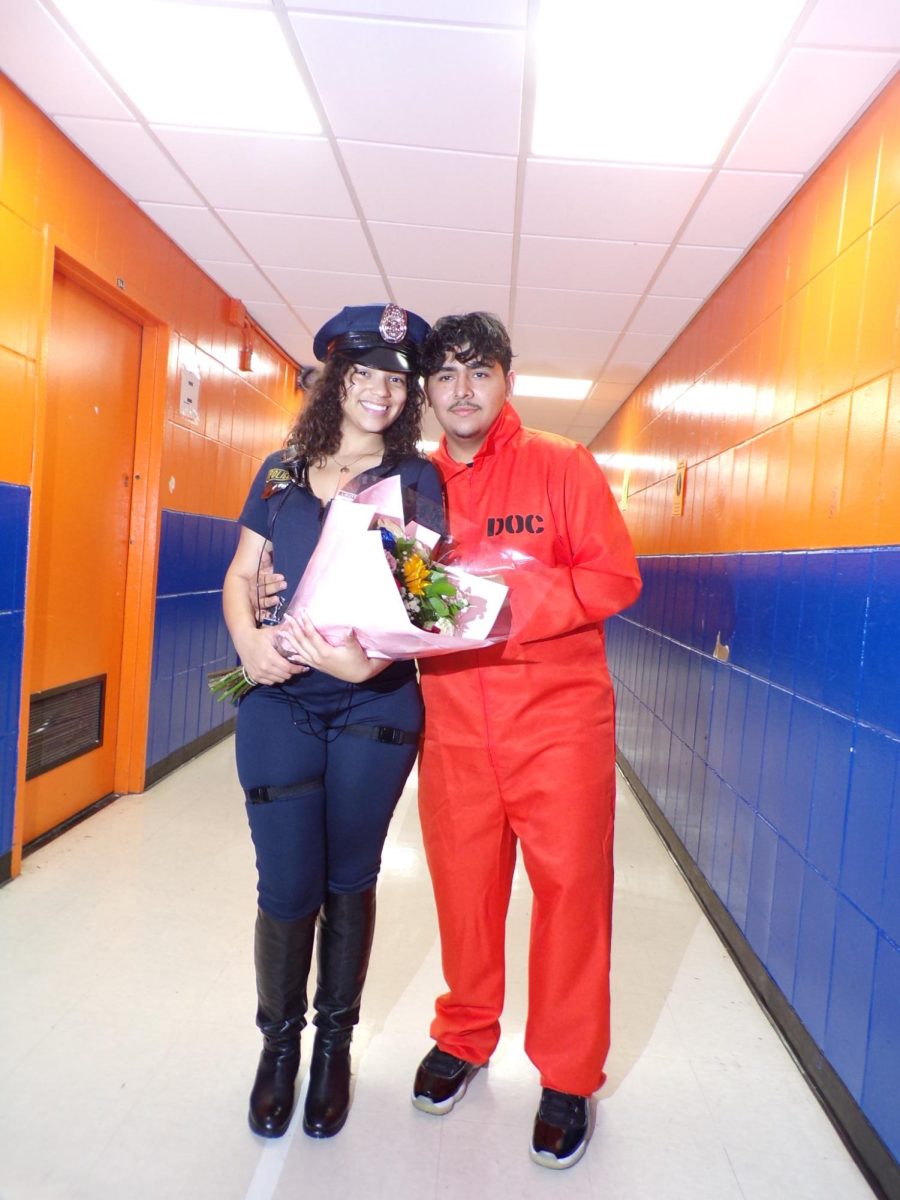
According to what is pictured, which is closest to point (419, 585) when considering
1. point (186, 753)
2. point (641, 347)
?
point (186, 753)

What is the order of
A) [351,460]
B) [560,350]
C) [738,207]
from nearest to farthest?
1. [351,460]
2. [738,207]
3. [560,350]

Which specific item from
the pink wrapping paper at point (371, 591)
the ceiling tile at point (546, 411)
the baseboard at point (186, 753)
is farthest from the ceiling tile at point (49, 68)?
the ceiling tile at point (546, 411)

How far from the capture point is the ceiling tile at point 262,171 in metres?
2.66

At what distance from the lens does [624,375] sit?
5320 mm

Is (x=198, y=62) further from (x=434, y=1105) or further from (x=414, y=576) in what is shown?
(x=434, y=1105)

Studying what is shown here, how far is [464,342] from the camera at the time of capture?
1602 millimetres

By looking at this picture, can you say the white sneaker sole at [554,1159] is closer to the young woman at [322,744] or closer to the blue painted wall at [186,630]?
the young woman at [322,744]

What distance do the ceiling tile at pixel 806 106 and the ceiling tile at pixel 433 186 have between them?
0.75 m

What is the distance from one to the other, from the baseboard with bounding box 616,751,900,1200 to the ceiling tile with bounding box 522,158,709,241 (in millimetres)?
2364

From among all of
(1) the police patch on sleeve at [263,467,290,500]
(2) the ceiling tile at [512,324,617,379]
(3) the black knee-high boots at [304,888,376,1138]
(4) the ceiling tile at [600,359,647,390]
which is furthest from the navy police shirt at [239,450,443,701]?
(4) the ceiling tile at [600,359,647,390]

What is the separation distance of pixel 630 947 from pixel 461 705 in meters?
1.37

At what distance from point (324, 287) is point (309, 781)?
10.7 ft

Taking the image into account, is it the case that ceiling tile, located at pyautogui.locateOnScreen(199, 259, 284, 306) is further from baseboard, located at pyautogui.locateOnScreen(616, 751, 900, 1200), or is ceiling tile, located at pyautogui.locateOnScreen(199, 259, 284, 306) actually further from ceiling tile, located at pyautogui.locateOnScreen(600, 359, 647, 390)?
baseboard, located at pyautogui.locateOnScreen(616, 751, 900, 1200)

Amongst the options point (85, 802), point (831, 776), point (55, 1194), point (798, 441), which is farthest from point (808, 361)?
point (85, 802)
